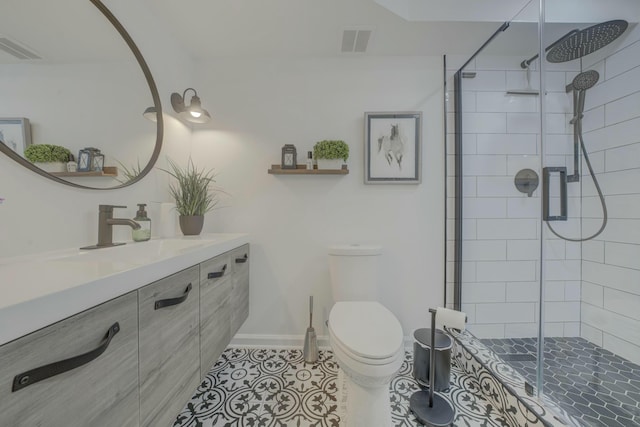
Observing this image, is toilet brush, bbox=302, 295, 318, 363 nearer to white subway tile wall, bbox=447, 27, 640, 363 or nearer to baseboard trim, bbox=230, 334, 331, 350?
baseboard trim, bbox=230, 334, 331, 350

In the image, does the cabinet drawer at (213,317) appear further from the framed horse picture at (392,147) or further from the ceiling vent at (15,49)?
the framed horse picture at (392,147)

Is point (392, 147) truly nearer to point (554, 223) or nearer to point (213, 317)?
point (554, 223)

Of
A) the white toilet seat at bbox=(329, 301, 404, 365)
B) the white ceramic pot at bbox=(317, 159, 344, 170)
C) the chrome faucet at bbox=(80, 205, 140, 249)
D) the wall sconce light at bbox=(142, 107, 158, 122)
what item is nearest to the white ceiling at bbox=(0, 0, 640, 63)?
the wall sconce light at bbox=(142, 107, 158, 122)

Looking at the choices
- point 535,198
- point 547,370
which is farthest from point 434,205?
point 547,370

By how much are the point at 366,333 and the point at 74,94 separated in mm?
1585

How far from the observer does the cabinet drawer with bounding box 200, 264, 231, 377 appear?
1.01m

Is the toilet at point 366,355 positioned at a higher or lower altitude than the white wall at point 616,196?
lower

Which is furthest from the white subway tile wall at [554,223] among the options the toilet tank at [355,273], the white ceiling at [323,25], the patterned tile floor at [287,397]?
the toilet tank at [355,273]

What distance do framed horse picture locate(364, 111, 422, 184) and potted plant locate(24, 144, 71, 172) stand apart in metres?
1.54

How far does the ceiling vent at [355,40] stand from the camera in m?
1.49

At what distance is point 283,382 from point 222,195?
1274 mm

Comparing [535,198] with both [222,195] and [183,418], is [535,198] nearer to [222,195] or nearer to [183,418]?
[222,195]

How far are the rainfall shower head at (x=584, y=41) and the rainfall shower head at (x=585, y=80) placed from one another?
11 centimetres

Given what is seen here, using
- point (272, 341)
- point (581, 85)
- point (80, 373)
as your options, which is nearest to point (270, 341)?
point (272, 341)
